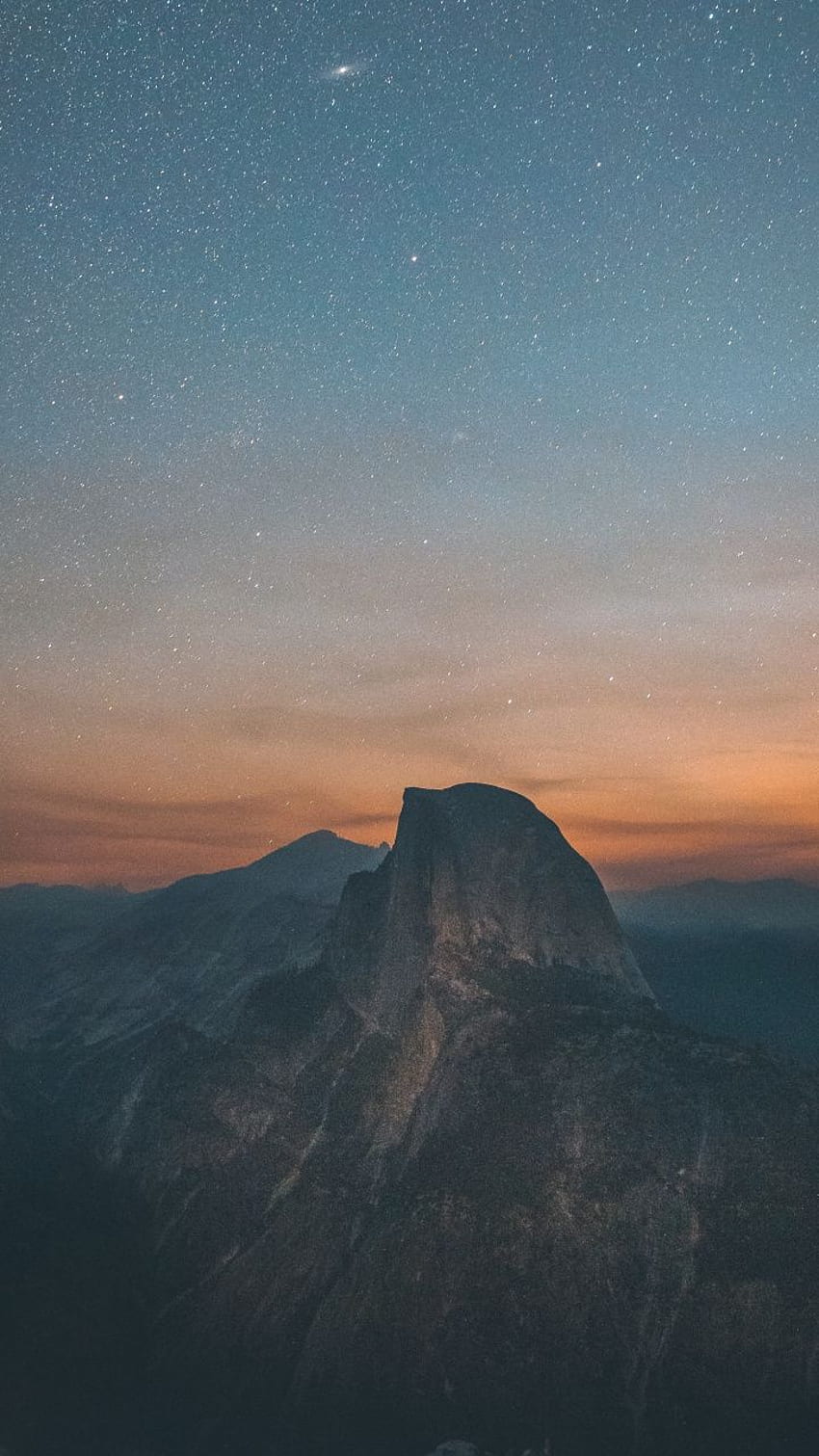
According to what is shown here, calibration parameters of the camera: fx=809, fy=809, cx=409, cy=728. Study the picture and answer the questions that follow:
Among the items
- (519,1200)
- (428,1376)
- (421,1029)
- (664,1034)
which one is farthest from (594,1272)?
(421,1029)

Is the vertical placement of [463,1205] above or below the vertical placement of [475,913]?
below

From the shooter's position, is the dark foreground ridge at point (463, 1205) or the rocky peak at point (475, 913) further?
the rocky peak at point (475, 913)

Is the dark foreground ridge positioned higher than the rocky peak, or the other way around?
the rocky peak

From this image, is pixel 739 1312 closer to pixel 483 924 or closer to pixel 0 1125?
pixel 483 924

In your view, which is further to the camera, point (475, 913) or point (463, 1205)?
point (475, 913)

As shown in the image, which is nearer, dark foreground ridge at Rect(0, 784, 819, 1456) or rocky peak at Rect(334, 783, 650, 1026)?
dark foreground ridge at Rect(0, 784, 819, 1456)
